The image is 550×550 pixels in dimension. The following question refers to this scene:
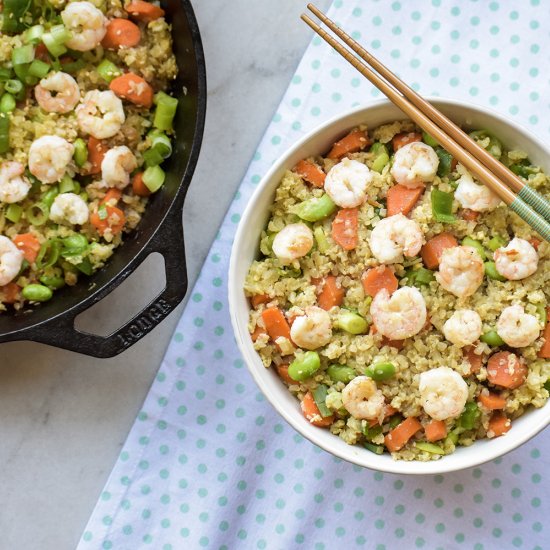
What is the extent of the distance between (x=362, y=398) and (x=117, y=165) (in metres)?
0.98

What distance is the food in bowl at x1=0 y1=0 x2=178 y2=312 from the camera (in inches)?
92.3

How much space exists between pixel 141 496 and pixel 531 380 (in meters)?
1.31

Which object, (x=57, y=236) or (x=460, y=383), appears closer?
(x=460, y=383)

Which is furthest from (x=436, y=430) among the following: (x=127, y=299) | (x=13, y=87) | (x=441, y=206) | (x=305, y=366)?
(x=13, y=87)

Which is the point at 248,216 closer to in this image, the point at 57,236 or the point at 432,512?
the point at 57,236

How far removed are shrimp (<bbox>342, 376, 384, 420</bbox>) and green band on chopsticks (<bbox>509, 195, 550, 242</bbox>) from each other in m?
0.58

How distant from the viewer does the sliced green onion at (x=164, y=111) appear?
7.88 feet

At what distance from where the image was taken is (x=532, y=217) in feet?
6.59

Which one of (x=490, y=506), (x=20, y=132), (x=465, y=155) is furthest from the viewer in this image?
(x=490, y=506)

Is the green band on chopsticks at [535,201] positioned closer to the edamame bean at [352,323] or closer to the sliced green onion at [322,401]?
the edamame bean at [352,323]

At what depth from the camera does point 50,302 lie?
243 centimetres

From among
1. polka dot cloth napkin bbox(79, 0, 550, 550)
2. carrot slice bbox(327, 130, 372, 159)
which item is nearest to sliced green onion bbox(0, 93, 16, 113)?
→ polka dot cloth napkin bbox(79, 0, 550, 550)

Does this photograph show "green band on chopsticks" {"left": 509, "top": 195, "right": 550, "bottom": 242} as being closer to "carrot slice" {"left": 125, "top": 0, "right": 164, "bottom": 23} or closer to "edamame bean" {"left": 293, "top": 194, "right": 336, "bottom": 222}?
"edamame bean" {"left": 293, "top": 194, "right": 336, "bottom": 222}

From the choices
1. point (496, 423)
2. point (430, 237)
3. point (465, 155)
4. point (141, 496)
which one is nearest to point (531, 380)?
point (496, 423)
